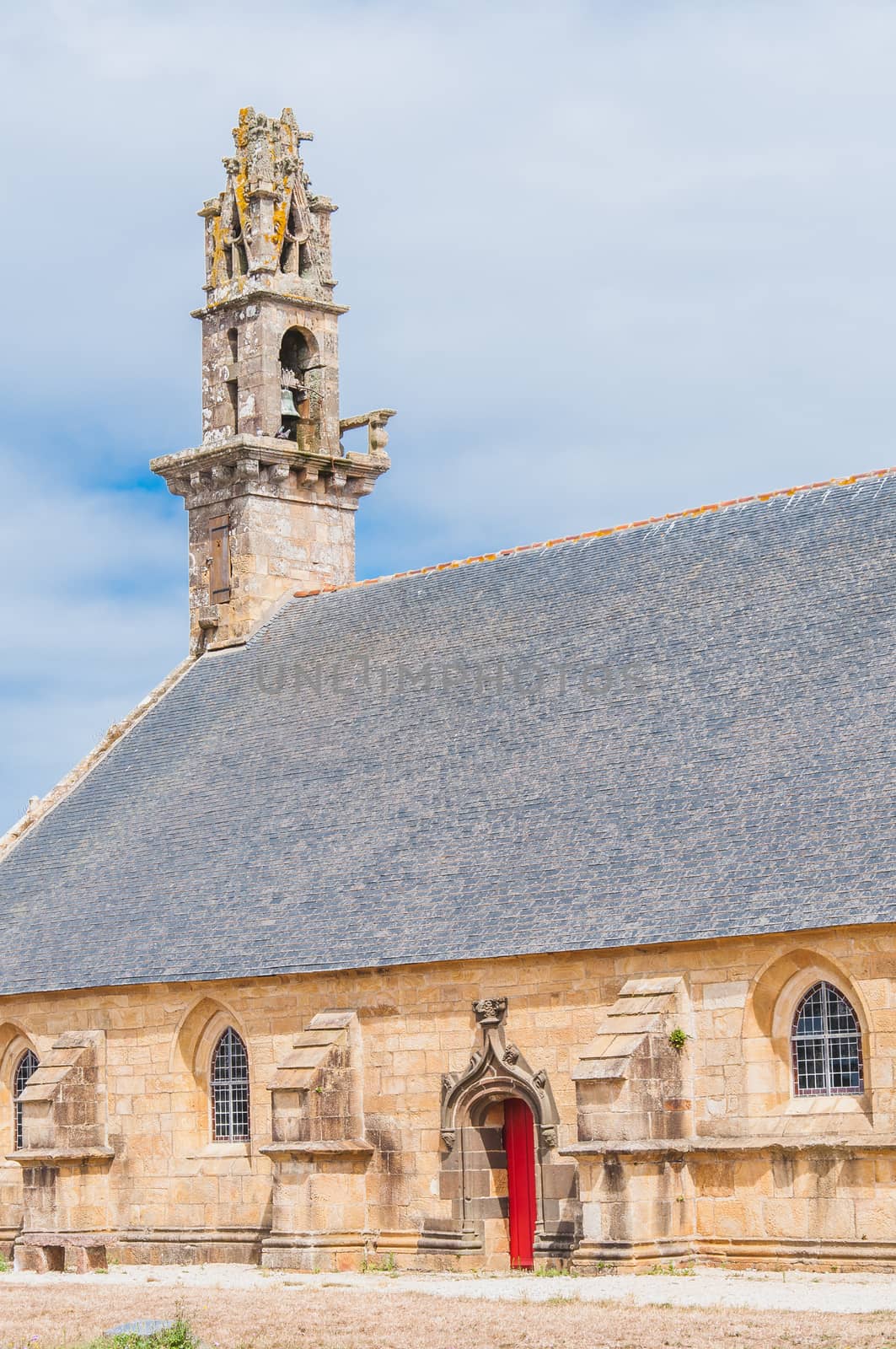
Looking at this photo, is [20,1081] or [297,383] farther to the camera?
[297,383]

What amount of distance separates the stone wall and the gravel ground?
0.56m

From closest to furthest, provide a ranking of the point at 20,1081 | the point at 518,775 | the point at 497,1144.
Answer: the point at 497,1144
the point at 518,775
the point at 20,1081

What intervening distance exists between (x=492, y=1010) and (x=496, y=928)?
37.5 inches

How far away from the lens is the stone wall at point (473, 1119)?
944 inches

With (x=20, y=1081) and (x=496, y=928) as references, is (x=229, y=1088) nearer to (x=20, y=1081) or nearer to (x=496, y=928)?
(x=20, y=1081)

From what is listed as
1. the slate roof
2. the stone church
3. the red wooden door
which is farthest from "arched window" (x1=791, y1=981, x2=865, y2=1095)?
the red wooden door

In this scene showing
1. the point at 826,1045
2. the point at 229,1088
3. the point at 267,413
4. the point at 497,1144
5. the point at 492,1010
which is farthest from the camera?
the point at 267,413

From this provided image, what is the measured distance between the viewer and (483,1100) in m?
26.9

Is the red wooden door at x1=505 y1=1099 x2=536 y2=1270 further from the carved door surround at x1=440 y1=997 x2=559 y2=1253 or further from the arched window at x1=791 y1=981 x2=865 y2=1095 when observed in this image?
the arched window at x1=791 y1=981 x2=865 y2=1095

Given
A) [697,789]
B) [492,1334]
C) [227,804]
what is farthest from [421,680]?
[492,1334]

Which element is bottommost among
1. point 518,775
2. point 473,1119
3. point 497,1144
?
point 497,1144

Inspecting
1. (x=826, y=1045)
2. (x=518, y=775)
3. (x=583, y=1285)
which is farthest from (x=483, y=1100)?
(x=826, y=1045)

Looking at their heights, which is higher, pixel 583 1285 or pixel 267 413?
pixel 267 413

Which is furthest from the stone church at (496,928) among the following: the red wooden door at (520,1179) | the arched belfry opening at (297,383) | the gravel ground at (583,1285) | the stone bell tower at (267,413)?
the arched belfry opening at (297,383)
